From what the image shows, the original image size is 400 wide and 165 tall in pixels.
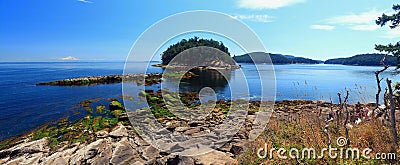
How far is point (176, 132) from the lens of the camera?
866cm

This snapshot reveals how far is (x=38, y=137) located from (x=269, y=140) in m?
9.72

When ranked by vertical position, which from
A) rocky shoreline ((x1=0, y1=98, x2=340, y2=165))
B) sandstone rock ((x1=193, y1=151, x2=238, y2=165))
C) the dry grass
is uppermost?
the dry grass

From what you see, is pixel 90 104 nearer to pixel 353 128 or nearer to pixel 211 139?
pixel 211 139

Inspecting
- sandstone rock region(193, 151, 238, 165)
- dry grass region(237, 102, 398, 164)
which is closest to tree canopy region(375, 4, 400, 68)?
dry grass region(237, 102, 398, 164)

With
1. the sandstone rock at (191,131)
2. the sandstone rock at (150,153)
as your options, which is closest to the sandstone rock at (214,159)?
the sandstone rock at (150,153)

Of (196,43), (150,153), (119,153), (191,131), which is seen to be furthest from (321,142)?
(196,43)

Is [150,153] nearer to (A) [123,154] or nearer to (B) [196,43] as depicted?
(A) [123,154]

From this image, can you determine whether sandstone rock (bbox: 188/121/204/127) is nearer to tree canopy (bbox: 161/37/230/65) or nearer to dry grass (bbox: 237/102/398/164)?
tree canopy (bbox: 161/37/230/65)

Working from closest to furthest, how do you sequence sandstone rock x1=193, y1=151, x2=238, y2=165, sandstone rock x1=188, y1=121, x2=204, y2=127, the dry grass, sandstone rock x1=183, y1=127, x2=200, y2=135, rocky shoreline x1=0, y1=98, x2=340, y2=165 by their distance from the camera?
the dry grass < sandstone rock x1=193, y1=151, x2=238, y2=165 < rocky shoreline x1=0, y1=98, x2=340, y2=165 < sandstone rock x1=183, y1=127, x2=200, y2=135 < sandstone rock x1=188, y1=121, x2=204, y2=127

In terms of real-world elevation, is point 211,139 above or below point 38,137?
above

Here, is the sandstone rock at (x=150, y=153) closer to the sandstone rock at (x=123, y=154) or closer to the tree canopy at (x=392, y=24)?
the sandstone rock at (x=123, y=154)

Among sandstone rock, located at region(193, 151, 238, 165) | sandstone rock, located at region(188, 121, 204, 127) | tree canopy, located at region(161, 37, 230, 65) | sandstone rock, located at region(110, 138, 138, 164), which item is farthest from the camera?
sandstone rock, located at region(188, 121, 204, 127)

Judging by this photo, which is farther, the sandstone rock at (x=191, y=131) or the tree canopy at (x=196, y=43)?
the sandstone rock at (x=191, y=131)

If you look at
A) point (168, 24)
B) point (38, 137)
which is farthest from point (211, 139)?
point (38, 137)
